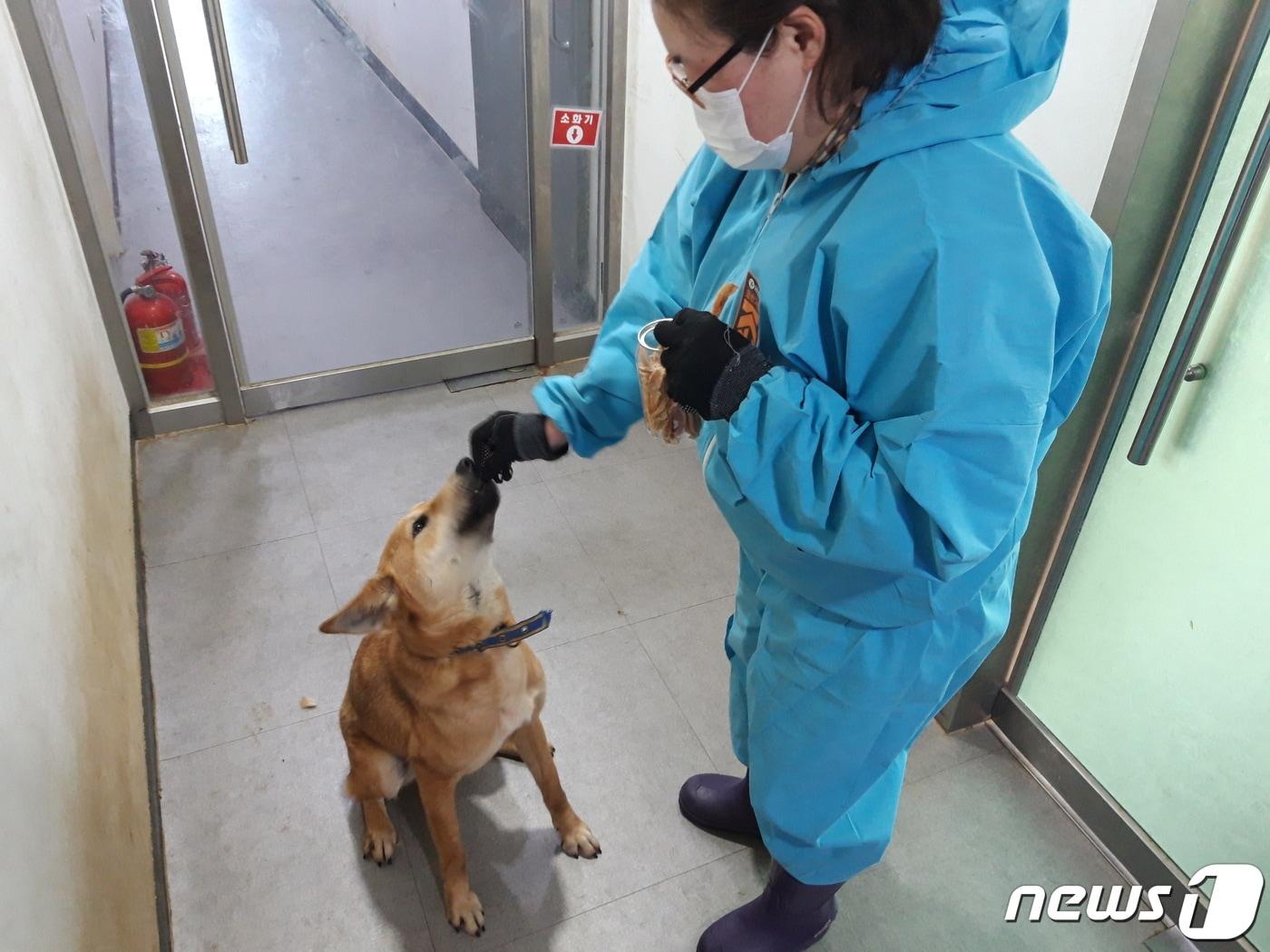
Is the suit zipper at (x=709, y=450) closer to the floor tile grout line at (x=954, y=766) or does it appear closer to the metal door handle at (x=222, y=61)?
the floor tile grout line at (x=954, y=766)

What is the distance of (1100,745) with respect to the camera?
182 centimetres

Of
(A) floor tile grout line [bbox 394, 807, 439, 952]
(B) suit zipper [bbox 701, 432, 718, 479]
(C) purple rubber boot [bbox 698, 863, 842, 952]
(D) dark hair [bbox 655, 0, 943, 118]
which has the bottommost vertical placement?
(A) floor tile grout line [bbox 394, 807, 439, 952]

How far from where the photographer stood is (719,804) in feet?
5.96

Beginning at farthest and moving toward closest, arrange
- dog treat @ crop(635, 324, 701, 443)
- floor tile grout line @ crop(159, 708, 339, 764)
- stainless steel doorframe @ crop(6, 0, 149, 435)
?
stainless steel doorframe @ crop(6, 0, 149, 435) → floor tile grout line @ crop(159, 708, 339, 764) → dog treat @ crop(635, 324, 701, 443)

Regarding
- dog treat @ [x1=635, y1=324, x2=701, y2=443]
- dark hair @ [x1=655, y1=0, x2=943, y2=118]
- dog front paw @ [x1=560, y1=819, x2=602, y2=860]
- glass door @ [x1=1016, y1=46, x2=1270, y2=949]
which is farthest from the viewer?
dog front paw @ [x1=560, y1=819, x2=602, y2=860]

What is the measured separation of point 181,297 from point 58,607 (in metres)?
1.77

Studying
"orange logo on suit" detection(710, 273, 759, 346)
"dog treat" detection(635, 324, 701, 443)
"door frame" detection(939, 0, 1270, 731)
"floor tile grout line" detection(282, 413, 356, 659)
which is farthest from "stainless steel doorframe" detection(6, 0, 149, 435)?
"door frame" detection(939, 0, 1270, 731)

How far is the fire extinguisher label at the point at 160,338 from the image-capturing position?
9.35ft

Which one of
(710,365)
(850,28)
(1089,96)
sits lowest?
(710,365)

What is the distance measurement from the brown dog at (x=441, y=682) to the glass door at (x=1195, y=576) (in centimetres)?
114

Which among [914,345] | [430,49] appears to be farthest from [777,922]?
[430,49]

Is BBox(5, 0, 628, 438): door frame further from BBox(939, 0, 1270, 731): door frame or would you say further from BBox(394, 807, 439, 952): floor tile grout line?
BBox(939, 0, 1270, 731): door frame

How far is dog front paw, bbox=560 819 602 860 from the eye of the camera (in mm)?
1771

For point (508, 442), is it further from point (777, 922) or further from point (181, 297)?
A: point (181, 297)
